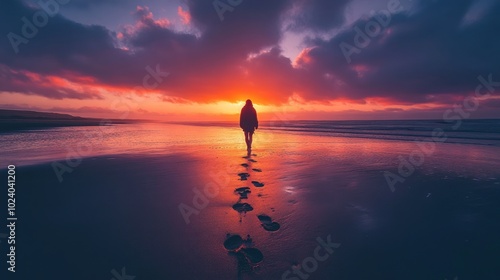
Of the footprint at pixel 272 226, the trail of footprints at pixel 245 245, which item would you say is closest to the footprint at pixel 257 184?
the trail of footprints at pixel 245 245

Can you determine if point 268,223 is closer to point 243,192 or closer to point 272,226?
point 272,226

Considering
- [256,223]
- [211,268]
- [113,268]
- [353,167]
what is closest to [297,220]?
[256,223]

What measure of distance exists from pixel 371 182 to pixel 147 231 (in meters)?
6.19

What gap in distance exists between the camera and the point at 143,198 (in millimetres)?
5617

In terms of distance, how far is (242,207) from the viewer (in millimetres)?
5023

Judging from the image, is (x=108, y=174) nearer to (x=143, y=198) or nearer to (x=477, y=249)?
(x=143, y=198)

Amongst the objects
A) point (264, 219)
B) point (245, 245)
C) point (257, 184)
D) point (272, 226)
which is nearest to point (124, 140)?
point (257, 184)

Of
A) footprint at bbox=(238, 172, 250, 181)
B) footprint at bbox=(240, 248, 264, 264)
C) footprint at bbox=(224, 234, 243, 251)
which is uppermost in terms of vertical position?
footprint at bbox=(238, 172, 250, 181)

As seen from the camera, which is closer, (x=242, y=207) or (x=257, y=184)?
(x=242, y=207)

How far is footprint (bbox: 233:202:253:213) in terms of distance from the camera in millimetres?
4871

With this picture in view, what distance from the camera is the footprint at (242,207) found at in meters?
4.87

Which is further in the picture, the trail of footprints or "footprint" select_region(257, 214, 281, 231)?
"footprint" select_region(257, 214, 281, 231)

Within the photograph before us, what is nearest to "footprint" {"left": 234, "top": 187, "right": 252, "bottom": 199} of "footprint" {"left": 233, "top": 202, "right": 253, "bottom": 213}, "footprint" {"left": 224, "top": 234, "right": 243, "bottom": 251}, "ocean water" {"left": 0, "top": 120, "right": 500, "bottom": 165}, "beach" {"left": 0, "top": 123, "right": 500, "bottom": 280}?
"beach" {"left": 0, "top": 123, "right": 500, "bottom": 280}

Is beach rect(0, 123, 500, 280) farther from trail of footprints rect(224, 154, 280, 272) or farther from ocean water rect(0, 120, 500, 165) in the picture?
ocean water rect(0, 120, 500, 165)
